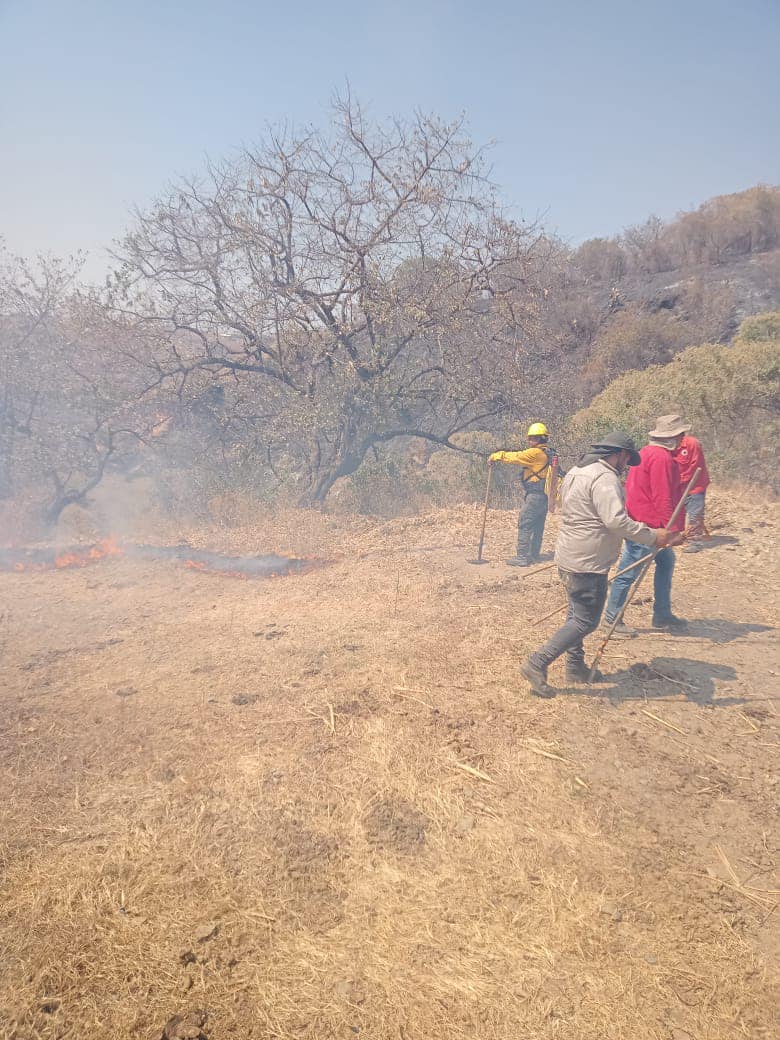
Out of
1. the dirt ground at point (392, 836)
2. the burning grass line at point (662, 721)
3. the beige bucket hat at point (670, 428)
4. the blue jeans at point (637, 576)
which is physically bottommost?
the dirt ground at point (392, 836)

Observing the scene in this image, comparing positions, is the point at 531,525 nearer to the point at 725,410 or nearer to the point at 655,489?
the point at 655,489

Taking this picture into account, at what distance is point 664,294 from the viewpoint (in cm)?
1956

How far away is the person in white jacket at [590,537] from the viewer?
3943 millimetres

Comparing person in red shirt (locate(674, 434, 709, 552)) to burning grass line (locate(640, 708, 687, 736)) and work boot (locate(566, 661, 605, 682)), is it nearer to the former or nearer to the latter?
work boot (locate(566, 661, 605, 682))

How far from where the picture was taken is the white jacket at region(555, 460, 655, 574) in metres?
3.91

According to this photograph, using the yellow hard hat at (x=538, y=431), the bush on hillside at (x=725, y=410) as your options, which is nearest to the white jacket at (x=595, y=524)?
the yellow hard hat at (x=538, y=431)

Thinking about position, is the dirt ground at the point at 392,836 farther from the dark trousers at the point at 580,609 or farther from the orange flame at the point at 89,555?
the orange flame at the point at 89,555

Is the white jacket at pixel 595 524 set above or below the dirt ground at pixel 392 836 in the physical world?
above

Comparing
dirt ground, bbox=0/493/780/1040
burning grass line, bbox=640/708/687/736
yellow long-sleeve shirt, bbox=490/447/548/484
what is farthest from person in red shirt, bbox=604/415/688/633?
yellow long-sleeve shirt, bbox=490/447/548/484

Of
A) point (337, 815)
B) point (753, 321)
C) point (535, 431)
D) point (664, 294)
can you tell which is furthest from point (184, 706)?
point (664, 294)

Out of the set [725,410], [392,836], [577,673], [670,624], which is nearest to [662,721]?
[577,673]

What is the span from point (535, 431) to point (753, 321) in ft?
34.1

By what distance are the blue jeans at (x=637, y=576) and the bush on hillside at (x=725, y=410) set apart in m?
5.27

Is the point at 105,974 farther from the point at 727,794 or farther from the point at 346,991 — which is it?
the point at 727,794
